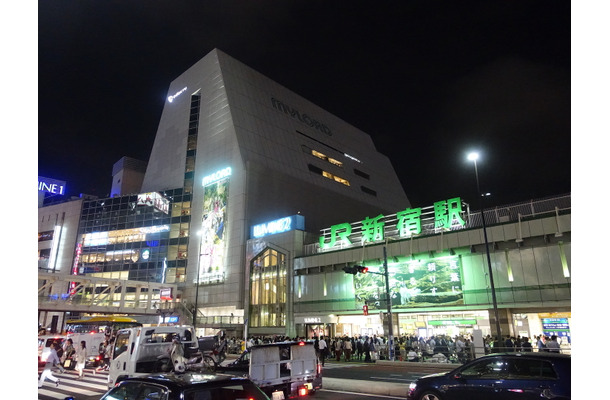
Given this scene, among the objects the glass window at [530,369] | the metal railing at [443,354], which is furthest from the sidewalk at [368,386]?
the metal railing at [443,354]

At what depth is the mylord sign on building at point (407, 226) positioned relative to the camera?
101ft

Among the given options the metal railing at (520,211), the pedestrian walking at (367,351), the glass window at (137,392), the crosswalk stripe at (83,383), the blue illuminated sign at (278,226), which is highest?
the blue illuminated sign at (278,226)

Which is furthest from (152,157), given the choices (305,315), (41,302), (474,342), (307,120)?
(474,342)

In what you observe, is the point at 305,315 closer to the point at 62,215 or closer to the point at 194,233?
the point at 194,233

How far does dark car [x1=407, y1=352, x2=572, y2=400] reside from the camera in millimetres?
7488

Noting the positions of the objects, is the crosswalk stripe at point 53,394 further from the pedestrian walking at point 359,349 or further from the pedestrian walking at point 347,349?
the pedestrian walking at point 359,349

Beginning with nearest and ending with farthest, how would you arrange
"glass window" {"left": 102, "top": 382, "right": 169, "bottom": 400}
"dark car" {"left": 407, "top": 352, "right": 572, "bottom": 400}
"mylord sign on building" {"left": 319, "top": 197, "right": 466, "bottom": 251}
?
1. "glass window" {"left": 102, "top": 382, "right": 169, "bottom": 400}
2. "dark car" {"left": 407, "top": 352, "right": 572, "bottom": 400}
3. "mylord sign on building" {"left": 319, "top": 197, "right": 466, "bottom": 251}

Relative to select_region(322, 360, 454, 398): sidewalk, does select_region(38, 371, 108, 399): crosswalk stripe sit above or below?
below

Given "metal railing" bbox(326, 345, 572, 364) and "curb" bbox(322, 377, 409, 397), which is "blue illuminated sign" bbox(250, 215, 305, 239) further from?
"curb" bbox(322, 377, 409, 397)

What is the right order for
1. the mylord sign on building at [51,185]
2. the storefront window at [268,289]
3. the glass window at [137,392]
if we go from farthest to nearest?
1. the mylord sign on building at [51,185]
2. the storefront window at [268,289]
3. the glass window at [137,392]

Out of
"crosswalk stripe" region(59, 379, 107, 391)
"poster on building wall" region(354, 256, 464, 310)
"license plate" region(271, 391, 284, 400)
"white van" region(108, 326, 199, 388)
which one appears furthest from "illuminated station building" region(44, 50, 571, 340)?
"white van" region(108, 326, 199, 388)

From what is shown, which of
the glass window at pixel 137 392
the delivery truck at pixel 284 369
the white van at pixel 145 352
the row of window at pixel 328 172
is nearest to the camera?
the glass window at pixel 137 392

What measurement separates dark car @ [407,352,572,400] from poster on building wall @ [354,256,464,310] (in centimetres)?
2169

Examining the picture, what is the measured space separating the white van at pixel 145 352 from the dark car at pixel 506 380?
7.95 meters
